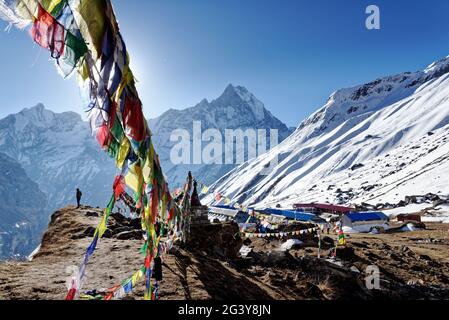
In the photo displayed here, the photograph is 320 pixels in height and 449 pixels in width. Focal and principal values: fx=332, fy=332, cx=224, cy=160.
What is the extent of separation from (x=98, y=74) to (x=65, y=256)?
900 cm

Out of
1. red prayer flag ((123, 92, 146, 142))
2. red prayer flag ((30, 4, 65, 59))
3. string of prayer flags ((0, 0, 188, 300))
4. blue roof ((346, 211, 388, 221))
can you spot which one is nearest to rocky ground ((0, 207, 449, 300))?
string of prayer flags ((0, 0, 188, 300))

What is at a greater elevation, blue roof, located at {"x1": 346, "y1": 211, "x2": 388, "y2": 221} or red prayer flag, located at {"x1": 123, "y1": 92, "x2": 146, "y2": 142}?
red prayer flag, located at {"x1": 123, "y1": 92, "x2": 146, "y2": 142}

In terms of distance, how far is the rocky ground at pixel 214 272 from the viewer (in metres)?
7.54

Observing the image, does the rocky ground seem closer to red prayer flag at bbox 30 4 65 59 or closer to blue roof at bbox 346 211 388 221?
red prayer flag at bbox 30 4 65 59

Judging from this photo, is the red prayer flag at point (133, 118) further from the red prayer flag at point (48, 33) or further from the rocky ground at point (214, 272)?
the rocky ground at point (214, 272)

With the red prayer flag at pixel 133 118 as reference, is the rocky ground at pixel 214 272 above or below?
below

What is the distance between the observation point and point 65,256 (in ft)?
36.2

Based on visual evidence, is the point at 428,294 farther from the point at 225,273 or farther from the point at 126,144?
the point at 126,144

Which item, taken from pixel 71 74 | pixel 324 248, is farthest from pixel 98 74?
pixel 324 248

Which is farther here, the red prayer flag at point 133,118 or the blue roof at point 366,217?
the blue roof at point 366,217

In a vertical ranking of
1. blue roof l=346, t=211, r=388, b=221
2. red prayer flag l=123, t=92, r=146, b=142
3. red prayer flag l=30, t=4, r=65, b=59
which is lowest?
blue roof l=346, t=211, r=388, b=221

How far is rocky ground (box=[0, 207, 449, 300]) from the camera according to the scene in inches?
297

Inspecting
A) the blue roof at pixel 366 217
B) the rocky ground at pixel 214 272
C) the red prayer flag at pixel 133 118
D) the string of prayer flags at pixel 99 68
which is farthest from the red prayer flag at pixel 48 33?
the blue roof at pixel 366 217

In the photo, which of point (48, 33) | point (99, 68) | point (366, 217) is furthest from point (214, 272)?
point (366, 217)
